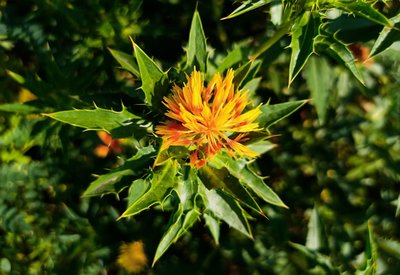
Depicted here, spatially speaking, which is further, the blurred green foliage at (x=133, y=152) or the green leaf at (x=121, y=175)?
the blurred green foliage at (x=133, y=152)

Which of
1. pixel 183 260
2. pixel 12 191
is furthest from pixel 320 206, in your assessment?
pixel 12 191

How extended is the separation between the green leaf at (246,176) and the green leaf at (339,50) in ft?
1.94

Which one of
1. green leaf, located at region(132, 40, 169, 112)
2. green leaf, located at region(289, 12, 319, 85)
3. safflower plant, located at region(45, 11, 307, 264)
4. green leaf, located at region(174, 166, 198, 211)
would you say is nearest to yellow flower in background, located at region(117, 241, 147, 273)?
safflower plant, located at region(45, 11, 307, 264)

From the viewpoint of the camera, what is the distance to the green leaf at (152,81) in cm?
197

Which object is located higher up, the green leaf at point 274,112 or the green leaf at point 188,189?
the green leaf at point 274,112

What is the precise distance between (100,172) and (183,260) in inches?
33.6

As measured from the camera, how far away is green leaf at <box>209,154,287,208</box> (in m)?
2.06

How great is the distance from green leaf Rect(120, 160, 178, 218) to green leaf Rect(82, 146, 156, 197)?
9 centimetres

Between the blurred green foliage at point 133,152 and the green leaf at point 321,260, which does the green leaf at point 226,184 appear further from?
the green leaf at point 321,260

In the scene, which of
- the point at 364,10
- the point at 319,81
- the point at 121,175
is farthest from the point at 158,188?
the point at 319,81

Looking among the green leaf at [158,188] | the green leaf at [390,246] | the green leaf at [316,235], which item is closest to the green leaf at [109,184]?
the green leaf at [158,188]

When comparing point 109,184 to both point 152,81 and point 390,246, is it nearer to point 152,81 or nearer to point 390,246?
point 152,81

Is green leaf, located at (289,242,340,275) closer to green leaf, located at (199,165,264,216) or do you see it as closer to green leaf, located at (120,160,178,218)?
green leaf, located at (199,165,264,216)

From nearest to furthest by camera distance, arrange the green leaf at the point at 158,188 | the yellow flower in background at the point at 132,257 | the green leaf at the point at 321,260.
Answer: the green leaf at the point at 158,188 < the green leaf at the point at 321,260 < the yellow flower in background at the point at 132,257
